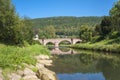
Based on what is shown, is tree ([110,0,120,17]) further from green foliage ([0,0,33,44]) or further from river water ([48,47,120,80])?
green foliage ([0,0,33,44])

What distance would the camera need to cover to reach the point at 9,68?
23438mm

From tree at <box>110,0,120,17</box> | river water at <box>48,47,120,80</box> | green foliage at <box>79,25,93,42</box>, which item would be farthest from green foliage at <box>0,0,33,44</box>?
green foliage at <box>79,25,93,42</box>

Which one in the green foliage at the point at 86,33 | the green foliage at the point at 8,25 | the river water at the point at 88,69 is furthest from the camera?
the green foliage at the point at 86,33

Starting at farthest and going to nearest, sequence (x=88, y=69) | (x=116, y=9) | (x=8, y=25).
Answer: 1. (x=116, y=9)
2. (x=8, y=25)
3. (x=88, y=69)

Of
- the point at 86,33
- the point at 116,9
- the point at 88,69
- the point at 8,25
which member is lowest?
the point at 88,69

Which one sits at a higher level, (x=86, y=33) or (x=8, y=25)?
(x=8, y=25)

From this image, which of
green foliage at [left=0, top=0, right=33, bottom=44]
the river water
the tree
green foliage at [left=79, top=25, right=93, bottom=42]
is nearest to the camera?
the river water

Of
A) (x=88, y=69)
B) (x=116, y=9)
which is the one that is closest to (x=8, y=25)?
(x=88, y=69)

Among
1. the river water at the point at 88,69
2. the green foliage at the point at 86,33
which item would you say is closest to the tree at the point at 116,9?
the green foliage at the point at 86,33

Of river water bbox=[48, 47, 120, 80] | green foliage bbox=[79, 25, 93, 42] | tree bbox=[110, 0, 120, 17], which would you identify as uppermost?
tree bbox=[110, 0, 120, 17]

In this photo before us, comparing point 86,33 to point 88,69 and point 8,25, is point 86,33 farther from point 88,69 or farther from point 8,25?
point 88,69

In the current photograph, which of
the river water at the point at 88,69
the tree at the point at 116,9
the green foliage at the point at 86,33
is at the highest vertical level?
the tree at the point at 116,9

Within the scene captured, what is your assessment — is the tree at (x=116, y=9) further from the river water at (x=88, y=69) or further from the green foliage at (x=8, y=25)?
the green foliage at (x=8, y=25)

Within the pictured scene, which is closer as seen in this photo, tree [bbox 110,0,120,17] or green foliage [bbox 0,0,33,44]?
green foliage [bbox 0,0,33,44]
